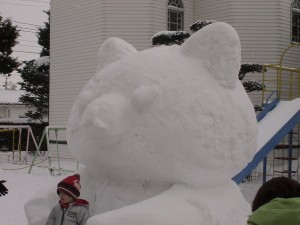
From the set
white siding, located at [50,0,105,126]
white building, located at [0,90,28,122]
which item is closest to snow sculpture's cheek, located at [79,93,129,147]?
white siding, located at [50,0,105,126]

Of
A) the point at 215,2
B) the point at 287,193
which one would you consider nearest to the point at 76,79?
the point at 215,2

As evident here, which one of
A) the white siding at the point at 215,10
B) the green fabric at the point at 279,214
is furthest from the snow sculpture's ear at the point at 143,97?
the white siding at the point at 215,10

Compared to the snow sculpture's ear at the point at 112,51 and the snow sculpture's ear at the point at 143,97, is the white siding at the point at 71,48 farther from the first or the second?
the snow sculpture's ear at the point at 143,97

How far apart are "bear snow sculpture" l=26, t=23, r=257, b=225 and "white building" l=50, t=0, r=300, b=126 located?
37.2ft

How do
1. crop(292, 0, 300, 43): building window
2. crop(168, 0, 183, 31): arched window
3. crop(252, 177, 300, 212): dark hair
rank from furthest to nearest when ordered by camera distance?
crop(292, 0, 300, 43): building window, crop(168, 0, 183, 31): arched window, crop(252, 177, 300, 212): dark hair

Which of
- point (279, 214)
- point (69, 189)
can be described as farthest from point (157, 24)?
point (279, 214)

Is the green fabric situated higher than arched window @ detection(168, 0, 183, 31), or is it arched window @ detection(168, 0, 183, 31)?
arched window @ detection(168, 0, 183, 31)

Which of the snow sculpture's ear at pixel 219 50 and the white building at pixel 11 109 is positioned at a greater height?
the snow sculpture's ear at pixel 219 50

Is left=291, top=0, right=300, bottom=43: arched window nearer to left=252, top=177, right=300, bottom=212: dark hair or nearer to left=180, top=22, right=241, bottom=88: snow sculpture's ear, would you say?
left=180, top=22, right=241, bottom=88: snow sculpture's ear

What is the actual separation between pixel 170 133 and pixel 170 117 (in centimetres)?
10

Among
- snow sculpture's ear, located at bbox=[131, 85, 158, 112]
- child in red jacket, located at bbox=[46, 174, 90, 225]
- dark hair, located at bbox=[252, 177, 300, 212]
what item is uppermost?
snow sculpture's ear, located at bbox=[131, 85, 158, 112]

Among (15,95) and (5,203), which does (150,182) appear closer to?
(5,203)

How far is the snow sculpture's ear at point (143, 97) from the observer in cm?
298

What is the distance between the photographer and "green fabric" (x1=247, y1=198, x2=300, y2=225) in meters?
1.70
